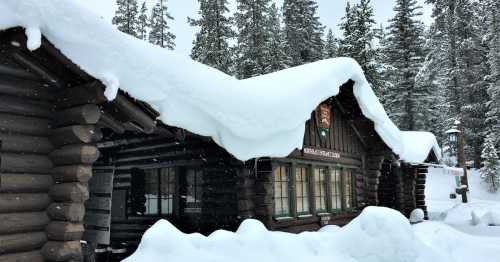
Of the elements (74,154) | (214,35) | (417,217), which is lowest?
(417,217)

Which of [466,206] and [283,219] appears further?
[466,206]

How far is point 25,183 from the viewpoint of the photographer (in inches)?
231

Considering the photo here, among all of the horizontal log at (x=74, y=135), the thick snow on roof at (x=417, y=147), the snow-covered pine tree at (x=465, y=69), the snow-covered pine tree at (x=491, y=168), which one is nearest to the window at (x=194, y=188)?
the horizontal log at (x=74, y=135)

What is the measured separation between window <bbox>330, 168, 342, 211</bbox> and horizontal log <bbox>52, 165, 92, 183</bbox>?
9882 millimetres

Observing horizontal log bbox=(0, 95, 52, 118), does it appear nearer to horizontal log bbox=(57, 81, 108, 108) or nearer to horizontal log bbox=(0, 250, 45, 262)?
horizontal log bbox=(57, 81, 108, 108)

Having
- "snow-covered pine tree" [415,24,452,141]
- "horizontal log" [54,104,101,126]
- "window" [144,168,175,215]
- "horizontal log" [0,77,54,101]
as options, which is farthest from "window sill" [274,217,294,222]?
"snow-covered pine tree" [415,24,452,141]

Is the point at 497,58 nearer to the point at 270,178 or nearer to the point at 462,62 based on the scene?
the point at 462,62

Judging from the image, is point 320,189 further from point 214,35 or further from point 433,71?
point 433,71

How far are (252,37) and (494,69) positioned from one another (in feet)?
62.3

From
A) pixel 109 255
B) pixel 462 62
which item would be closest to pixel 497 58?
pixel 462 62

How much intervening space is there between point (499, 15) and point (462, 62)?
449 centimetres

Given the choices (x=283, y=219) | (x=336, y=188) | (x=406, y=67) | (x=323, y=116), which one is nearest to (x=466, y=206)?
(x=336, y=188)

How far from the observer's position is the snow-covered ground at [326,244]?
→ 238 inches

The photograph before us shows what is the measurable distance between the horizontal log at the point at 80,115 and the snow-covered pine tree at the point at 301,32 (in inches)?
1256
